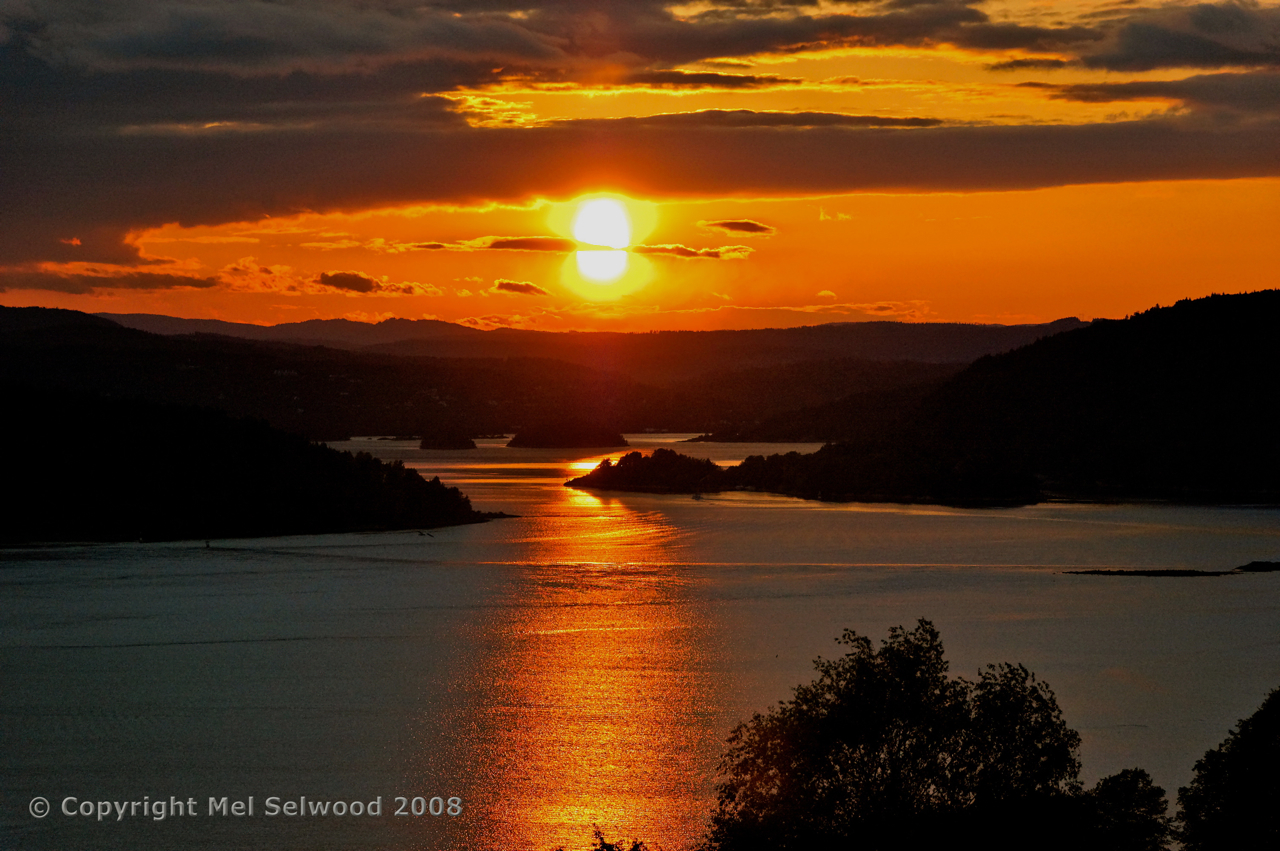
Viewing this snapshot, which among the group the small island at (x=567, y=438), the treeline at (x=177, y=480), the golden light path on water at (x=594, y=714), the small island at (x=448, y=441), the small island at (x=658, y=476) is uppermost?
the small island at (x=567, y=438)

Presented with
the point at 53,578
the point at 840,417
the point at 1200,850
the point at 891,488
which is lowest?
the point at 1200,850

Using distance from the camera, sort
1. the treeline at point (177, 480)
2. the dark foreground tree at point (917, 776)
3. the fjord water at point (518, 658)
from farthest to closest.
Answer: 1. the treeline at point (177, 480)
2. the fjord water at point (518, 658)
3. the dark foreground tree at point (917, 776)

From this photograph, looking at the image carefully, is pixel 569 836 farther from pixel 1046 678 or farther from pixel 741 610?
pixel 741 610

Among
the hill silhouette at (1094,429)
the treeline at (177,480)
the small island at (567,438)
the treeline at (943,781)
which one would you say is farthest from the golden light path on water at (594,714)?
the small island at (567,438)

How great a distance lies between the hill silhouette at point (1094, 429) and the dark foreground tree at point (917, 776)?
258ft

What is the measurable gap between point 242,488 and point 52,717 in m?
41.7

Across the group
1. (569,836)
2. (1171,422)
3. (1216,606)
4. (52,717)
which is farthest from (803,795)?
(1171,422)

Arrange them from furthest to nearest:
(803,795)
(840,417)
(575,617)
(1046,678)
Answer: (840,417), (575,617), (1046,678), (803,795)

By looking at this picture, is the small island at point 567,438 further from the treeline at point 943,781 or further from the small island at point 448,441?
the treeline at point 943,781

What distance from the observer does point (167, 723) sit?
28.2 meters

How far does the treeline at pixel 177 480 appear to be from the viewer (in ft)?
215

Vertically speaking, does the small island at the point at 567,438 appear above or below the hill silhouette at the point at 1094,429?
above

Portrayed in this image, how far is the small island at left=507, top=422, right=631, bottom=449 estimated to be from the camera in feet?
572

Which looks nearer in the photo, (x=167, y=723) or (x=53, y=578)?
(x=167, y=723)
